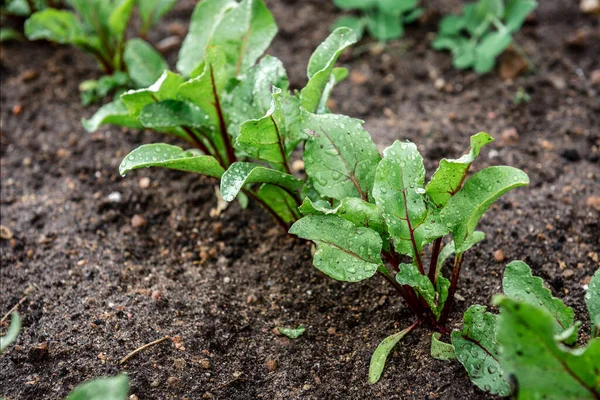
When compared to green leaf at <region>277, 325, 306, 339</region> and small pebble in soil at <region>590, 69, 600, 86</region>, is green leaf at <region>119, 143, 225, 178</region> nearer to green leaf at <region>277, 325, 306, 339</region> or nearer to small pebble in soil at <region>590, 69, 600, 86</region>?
green leaf at <region>277, 325, 306, 339</region>

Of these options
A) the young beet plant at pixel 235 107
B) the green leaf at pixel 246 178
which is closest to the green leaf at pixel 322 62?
the young beet plant at pixel 235 107

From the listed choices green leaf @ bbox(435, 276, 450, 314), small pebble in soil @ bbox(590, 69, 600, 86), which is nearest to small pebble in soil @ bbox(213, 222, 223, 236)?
green leaf @ bbox(435, 276, 450, 314)

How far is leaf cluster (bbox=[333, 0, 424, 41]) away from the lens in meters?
3.27

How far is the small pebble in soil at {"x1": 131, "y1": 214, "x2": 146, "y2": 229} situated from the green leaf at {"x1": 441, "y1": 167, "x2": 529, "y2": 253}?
4.12 ft

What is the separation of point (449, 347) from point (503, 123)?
140 centimetres

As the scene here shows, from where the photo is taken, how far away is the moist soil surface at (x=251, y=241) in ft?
6.57

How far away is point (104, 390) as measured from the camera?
1415mm

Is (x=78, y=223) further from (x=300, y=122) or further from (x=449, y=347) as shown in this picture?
(x=449, y=347)

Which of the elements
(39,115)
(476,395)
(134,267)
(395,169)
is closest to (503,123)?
(395,169)

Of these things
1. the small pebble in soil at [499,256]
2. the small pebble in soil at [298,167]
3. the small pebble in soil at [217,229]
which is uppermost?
the small pebble in soil at [298,167]

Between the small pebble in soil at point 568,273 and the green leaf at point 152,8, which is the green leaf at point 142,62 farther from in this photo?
the small pebble in soil at point 568,273

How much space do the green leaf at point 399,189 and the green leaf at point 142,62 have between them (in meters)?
1.46

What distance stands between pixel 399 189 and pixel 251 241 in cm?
81

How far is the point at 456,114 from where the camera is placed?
118 inches
